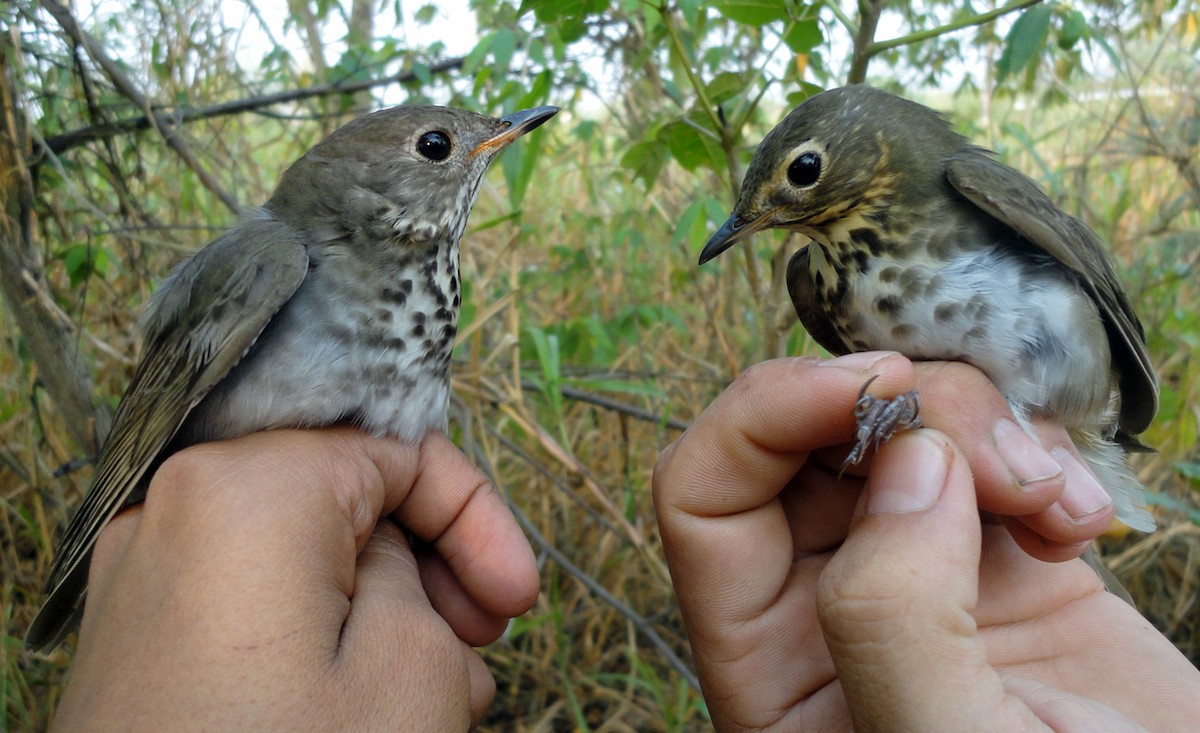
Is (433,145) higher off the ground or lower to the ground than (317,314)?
higher

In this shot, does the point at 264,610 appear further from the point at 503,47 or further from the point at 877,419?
the point at 503,47

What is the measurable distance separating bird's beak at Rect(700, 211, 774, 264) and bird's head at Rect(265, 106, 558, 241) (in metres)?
0.64

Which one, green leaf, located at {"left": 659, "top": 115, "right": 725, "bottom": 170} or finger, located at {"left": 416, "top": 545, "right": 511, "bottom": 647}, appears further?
green leaf, located at {"left": 659, "top": 115, "right": 725, "bottom": 170}

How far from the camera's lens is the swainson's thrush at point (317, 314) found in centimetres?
186

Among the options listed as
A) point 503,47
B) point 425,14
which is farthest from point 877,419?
point 425,14

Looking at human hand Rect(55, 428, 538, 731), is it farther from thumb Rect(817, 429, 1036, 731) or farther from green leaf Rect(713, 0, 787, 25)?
green leaf Rect(713, 0, 787, 25)

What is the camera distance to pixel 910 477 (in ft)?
4.75

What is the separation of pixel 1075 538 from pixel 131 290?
3.30 m

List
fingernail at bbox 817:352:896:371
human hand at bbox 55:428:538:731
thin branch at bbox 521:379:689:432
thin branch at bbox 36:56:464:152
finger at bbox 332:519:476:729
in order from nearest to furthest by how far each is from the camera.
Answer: human hand at bbox 55:428:538:731
finger at bbox 332:519:476:729
fingernail at bbox 817:352:896:371
thin branch at bbox 36:56:464:152
thin branch at bbox 521:379:689:432

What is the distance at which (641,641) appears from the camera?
3967mm

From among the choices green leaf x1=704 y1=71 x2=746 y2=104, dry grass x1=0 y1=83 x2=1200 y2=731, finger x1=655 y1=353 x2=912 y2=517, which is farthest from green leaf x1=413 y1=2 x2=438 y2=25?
finger x1=655 y1=353 x2=912 y2=517

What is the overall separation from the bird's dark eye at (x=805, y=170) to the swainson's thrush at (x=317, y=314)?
74 cm

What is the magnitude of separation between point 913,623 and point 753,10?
4.70 feet

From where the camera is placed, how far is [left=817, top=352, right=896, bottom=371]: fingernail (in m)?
1.60
